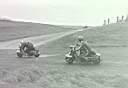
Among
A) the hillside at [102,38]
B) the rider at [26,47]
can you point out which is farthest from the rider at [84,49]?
the hillside at [102,38]

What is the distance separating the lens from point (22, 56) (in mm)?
30141

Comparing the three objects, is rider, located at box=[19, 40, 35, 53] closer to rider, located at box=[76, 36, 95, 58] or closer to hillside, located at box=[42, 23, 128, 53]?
rider, located at box=[76, 36, 95, 58]

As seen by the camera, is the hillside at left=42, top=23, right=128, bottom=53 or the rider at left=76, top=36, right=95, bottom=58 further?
the hillside at left=42, top=23, right=128, bottom=53

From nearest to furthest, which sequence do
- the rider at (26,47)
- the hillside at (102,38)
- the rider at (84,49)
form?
the rider at (84,49)
the rider at (26,47)
the hillside at (102,38)

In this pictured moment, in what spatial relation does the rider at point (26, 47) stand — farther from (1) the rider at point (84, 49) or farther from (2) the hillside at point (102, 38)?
(2) the hillside at point (102, 38)

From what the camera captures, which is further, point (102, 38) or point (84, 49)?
point (102, 38)

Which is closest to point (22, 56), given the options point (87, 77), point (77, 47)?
point (77, 47)

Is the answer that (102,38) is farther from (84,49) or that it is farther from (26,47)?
(84,49)

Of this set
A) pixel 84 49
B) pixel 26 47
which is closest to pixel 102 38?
pixel 26 47

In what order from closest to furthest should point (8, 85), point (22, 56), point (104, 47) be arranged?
point (8, 85) → point (22, 56) → point (104, 47)

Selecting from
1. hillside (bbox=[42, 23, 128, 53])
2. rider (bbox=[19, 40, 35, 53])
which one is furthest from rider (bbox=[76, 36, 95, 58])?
hillside (bbox=[42, 23, 128, 53])

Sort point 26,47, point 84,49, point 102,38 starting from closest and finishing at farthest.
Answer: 1. point 84,49
2. point 26,47
3. point 102,38

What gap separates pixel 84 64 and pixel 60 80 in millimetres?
8672

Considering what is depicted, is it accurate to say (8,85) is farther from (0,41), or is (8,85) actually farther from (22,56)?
(0,41)
